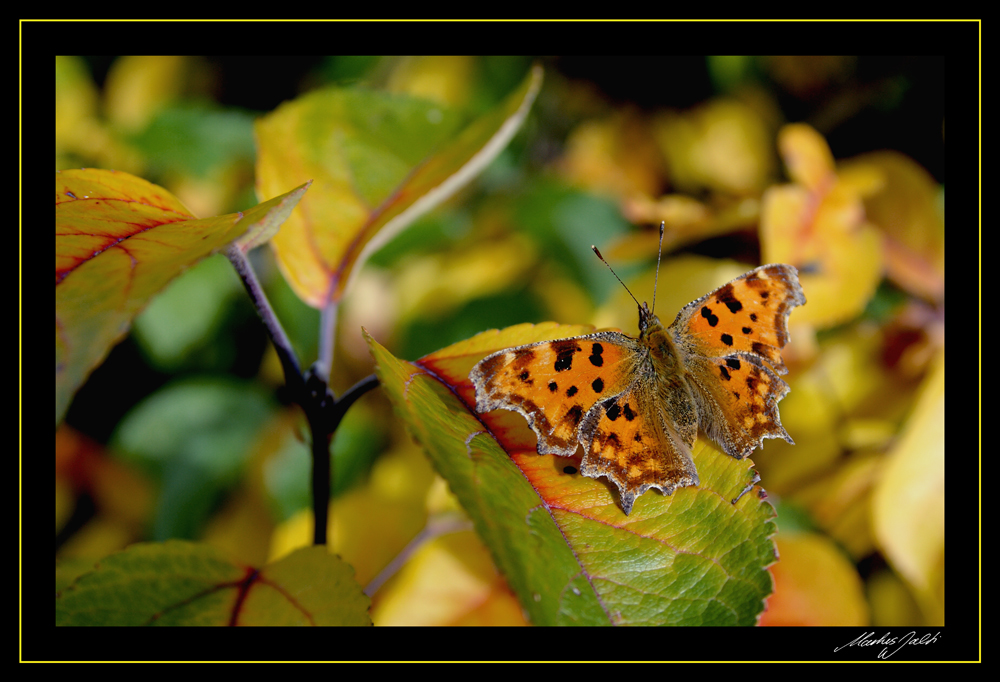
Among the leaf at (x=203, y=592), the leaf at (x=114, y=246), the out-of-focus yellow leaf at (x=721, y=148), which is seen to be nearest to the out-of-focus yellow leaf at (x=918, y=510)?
the leaf at (x=203, y=592)

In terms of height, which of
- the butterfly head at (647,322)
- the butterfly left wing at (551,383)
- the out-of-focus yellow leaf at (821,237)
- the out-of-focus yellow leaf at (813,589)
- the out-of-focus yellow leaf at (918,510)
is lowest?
the out-of-focus yellow leaf at (813,589)

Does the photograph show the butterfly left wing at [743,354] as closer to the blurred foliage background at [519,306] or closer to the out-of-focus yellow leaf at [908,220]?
the blurred foliage background at [519,306]

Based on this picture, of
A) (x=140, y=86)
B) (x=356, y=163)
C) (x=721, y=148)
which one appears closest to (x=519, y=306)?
(x=356, y=163)

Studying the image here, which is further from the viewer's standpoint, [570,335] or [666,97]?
[666,97]

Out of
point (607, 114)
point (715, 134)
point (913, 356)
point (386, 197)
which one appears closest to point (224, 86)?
point (607, 114)
